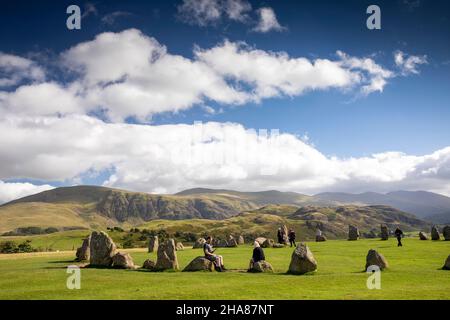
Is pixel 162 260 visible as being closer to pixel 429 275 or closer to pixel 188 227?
pixel 429 275

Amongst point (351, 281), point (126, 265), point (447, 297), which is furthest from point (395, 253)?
point (126, 265)

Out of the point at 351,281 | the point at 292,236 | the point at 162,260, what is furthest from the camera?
the point at 292,236

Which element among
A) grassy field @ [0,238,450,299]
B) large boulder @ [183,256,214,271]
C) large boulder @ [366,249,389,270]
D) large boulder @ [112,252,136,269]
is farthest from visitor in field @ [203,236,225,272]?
large boulder @ [366,249,389,270]

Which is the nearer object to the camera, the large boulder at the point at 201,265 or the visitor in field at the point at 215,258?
the visitor in field at the point at 215,258

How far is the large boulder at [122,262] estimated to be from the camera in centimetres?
3247

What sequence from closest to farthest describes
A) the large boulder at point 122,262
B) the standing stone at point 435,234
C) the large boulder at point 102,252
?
the large boulder at point 122,262
the large boulder at point 102,252
the standing stone at point 435,234

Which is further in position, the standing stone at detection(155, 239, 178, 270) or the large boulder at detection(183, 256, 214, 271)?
the standing stone at detection(155, 239, 178, 270)

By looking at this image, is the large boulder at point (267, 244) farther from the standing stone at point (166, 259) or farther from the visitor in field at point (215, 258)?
the standing stone at point (166, 259)

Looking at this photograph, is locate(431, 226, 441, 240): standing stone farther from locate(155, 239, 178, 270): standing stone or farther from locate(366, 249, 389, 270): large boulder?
locate(155, 239, 178, 270): standing stone

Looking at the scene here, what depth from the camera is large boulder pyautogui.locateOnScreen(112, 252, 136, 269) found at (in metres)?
32.5

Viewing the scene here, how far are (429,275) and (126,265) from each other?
2211cm

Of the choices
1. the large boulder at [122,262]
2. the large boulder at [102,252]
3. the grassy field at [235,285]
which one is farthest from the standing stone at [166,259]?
the large boulder at [102,252]

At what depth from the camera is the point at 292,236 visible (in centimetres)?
5422
